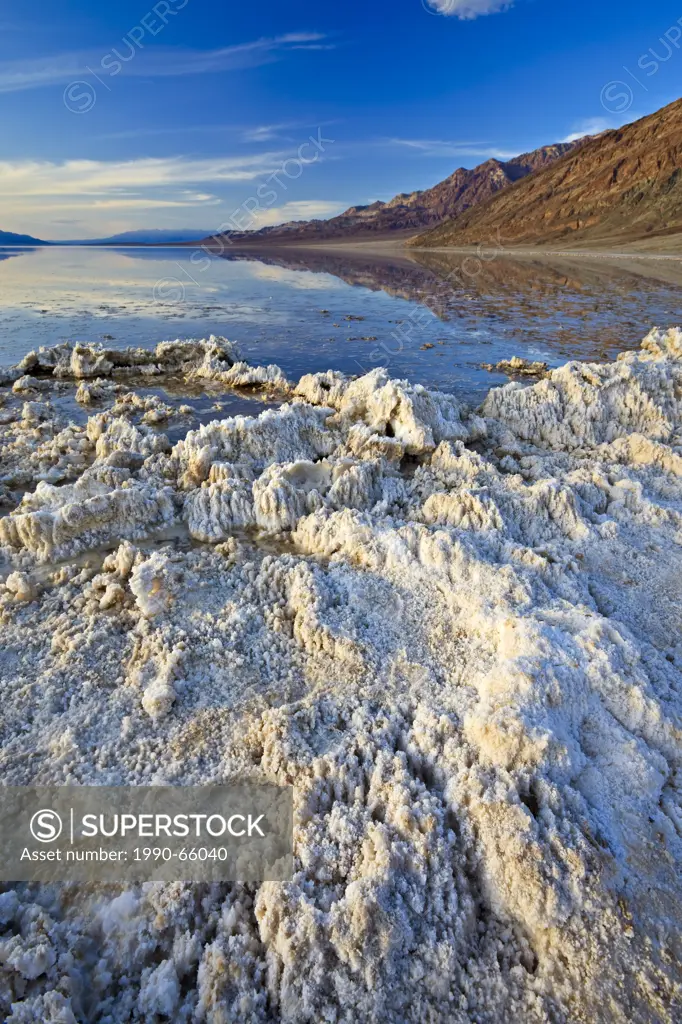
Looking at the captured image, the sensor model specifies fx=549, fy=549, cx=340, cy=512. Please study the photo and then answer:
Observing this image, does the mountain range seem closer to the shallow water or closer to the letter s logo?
the shallow water

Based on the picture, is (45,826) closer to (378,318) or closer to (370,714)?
(370,714)

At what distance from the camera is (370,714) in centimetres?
279

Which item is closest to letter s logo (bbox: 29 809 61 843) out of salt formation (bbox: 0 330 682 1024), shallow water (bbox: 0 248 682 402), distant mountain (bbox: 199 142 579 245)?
salt formation (bbox: 0 330 682 1024)

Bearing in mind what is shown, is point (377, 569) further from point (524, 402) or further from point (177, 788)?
point (524, 402)

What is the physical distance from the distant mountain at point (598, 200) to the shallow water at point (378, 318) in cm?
4218

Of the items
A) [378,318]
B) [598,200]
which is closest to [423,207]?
[598,200]

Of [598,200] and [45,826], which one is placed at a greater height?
[598,200]

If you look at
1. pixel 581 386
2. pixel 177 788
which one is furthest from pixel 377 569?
pixel 581 386

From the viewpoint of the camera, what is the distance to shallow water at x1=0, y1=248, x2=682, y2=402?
11906mm

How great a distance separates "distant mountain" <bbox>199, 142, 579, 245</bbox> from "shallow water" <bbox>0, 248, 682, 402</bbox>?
382 feet

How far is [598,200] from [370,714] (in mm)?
89638

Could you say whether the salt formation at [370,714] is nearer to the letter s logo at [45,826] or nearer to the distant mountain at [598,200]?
the letter s logo at [45,826]

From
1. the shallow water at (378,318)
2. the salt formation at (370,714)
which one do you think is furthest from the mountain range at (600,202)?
the salt formation at (370,714)

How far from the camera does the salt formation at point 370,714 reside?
1.90 metres
